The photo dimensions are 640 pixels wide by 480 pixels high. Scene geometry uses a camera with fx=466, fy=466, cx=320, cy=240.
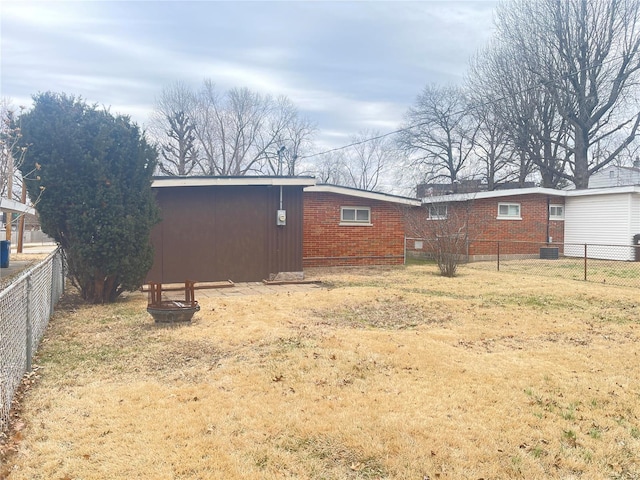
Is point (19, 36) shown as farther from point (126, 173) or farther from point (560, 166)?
point (560, 166)

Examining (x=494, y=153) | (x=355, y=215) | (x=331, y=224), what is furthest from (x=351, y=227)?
(x=494, y=153)

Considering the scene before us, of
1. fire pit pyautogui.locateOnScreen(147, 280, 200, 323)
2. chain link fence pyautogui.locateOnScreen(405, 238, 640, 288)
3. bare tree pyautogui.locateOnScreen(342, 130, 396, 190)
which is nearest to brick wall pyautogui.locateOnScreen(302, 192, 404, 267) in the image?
chain link fence pyautogui.locateOnScreen(405, 238, 640, 288)

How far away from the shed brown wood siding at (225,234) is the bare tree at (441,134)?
2073 centimetres

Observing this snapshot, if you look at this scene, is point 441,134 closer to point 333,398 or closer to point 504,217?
point 504,217

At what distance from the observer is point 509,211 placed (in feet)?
62.8

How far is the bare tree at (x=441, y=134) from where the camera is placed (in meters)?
30.7

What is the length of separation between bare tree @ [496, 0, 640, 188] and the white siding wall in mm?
5801

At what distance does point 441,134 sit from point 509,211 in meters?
13.8

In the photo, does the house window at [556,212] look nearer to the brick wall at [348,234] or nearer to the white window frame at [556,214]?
the white window frame at [556,214]

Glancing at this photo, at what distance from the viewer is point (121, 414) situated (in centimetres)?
355

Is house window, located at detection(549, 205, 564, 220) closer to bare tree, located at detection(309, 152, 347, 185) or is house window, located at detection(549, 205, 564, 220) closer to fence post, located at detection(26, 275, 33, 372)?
fence post, located at detection(26, 275, 33, 372)

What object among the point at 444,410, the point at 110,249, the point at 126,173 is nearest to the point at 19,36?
the point at 126,173

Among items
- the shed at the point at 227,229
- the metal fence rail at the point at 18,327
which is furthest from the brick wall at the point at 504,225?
the metal fence rail at the point at 18,327

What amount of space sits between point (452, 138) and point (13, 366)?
101 ft
